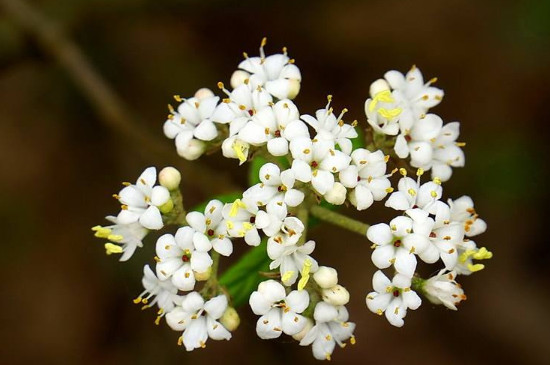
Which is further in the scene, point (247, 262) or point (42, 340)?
point (42, 340)

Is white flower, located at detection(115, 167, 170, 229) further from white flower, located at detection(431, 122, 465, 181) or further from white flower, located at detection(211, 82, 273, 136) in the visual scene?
white flower, located at detection(431, 122, 465, 181)

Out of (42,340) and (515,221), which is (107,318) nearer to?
(42,340)

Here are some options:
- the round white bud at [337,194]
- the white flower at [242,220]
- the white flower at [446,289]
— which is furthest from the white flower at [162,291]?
the white flower at [446,289]

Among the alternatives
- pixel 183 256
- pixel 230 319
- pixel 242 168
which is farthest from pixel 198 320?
pixel 242 168

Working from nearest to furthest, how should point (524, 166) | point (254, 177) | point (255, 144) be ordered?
point (255, 144) → point (254, 177) → point (524, 166)

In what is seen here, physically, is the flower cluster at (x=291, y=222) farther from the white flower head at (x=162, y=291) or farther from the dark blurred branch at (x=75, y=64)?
the dark blurred branch at (x=75, y=64)

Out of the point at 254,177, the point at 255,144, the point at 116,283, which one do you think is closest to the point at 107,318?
the point at 116,283
